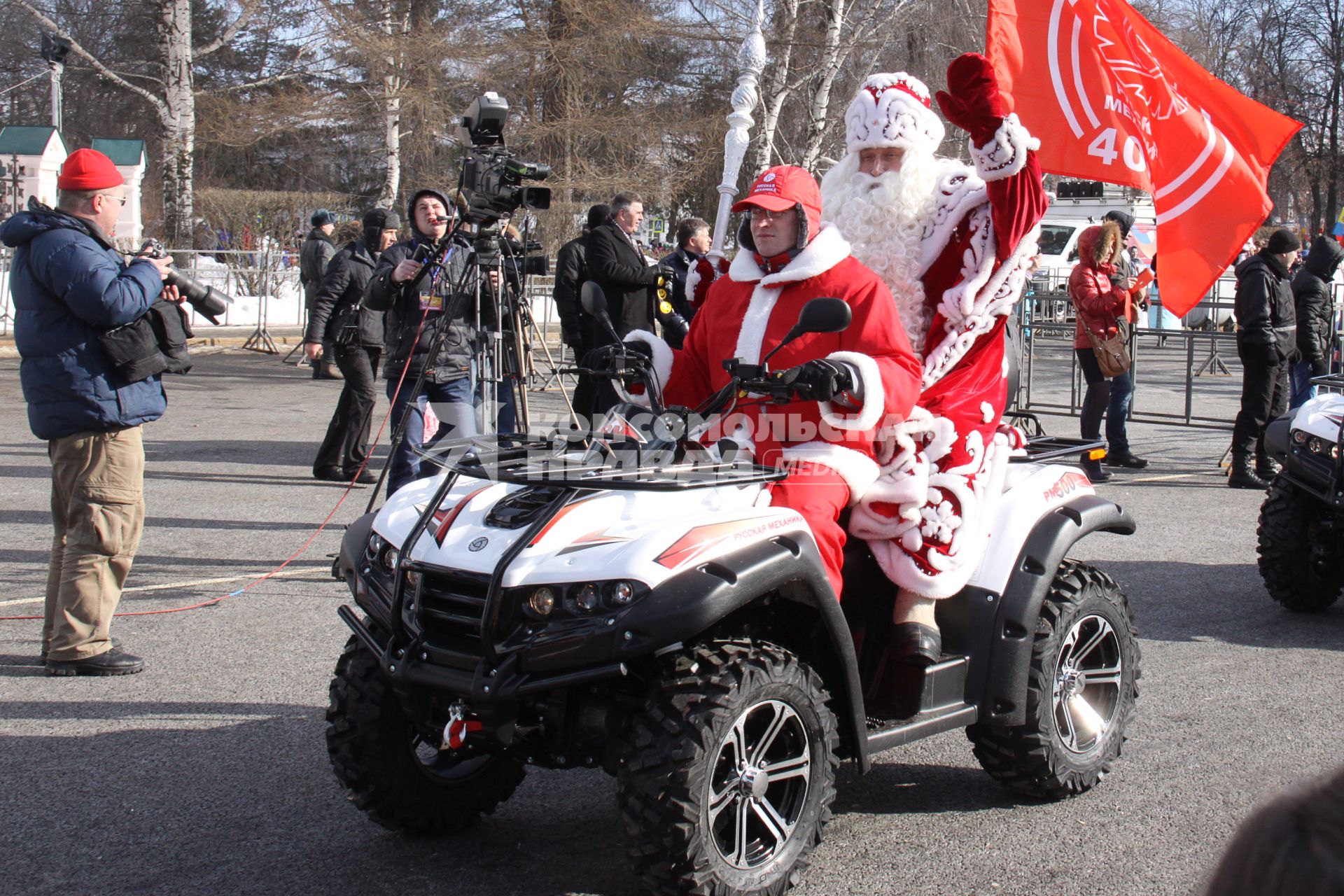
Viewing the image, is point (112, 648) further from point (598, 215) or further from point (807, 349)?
point (598, 215)

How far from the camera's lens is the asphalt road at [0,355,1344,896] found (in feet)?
11.8

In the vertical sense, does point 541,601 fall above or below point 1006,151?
below

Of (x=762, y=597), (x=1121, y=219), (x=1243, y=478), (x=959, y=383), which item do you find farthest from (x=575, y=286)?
(x=762, y=597)

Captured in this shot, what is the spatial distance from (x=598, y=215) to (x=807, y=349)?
5.99m

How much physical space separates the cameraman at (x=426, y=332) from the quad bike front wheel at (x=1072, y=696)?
3.70m

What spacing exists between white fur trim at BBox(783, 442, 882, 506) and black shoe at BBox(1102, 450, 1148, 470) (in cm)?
828

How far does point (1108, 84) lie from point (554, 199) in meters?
17.1

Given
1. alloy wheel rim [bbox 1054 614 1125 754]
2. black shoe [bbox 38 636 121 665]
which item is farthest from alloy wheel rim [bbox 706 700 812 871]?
black shoe [bbox 38 636 121 665]

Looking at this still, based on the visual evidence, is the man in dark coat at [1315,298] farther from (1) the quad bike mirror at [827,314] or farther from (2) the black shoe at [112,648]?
(2) the black shoe at [112,648]

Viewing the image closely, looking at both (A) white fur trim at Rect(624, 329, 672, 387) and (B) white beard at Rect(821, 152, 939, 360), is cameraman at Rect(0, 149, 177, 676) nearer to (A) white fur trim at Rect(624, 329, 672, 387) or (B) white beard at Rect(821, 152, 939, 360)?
(A) white fur trim at Rect(624, 329, 672, 387)

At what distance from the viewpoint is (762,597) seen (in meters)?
3.43

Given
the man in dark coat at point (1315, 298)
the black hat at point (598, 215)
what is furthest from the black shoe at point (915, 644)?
the man in dark coat at point (1315, 298)

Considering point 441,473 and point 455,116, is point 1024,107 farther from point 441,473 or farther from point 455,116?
point 455,116

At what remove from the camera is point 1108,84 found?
6.77m
